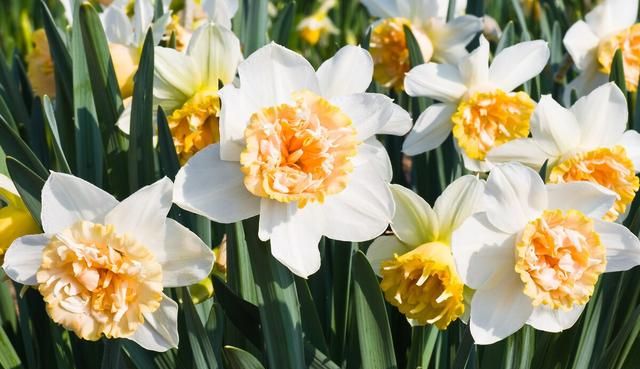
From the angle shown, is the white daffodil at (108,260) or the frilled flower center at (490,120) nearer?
the white daffodil at (108,260)

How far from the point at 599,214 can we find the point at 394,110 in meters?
0.32

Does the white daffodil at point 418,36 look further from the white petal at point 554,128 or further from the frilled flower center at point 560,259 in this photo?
the frilled flower center at point 560,259

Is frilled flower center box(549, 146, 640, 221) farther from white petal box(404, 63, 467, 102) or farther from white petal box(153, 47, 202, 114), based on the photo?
white petal box(153, 47, 202, 114)

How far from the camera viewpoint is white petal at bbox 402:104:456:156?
1534 mm

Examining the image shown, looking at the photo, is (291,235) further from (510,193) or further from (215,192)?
(510,193)

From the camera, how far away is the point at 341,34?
4164mm

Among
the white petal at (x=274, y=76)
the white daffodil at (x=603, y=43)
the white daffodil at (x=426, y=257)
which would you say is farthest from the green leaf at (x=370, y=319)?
the white daffodil at (x=603, y=43)

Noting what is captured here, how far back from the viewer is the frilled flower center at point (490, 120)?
143 centimetres

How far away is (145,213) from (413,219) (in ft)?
1.36

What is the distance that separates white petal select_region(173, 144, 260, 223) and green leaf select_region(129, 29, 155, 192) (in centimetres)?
28

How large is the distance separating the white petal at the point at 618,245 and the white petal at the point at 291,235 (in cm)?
41

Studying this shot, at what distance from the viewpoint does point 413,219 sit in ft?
4.06

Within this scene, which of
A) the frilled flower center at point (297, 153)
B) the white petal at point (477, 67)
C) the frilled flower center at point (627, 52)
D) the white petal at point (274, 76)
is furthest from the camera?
the frilled flower center at point (627, 52)

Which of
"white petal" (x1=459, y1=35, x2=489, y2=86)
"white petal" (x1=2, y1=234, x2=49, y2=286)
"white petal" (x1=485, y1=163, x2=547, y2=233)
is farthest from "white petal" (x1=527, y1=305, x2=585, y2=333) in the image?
"white petal" (x1=2, y1=234, x2=49, y2=286)
